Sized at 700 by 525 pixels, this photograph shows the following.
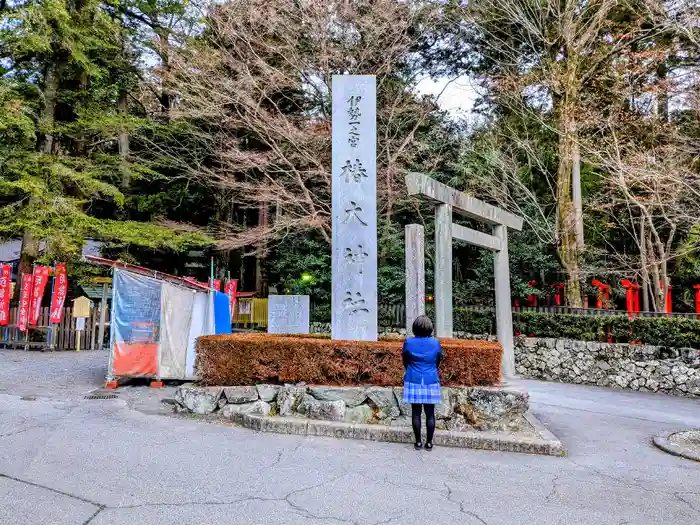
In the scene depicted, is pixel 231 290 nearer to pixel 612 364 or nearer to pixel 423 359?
pixel 612 364

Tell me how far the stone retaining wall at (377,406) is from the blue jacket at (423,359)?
113 centimetres

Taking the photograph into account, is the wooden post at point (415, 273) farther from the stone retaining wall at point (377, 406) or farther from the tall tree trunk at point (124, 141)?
the tall tree trunk at point (124, 141)

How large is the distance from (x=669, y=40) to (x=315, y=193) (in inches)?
491

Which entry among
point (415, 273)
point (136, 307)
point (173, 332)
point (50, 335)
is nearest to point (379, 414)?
point (415, 273)

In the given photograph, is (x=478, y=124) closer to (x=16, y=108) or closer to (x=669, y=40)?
(x=669, y=40)

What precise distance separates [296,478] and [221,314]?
5866 mm

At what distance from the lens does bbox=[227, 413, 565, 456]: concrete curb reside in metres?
5.48

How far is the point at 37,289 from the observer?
14523 mm

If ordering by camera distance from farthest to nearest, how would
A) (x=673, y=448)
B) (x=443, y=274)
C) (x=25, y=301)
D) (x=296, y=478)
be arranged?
(x=25, y=301) < (x=443, y=274) < (x=673, y=448) < (x=296, y=478)

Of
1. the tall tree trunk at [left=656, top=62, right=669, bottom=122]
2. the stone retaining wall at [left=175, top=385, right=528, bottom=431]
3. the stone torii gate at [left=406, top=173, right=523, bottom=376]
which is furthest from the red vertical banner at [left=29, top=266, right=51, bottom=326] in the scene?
the tall tree trunk at [left=656, top=62, right=669, bottom=122]

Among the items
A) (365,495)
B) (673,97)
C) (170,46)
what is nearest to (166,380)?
(365,495)

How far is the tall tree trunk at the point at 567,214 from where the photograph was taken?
14.1 metres

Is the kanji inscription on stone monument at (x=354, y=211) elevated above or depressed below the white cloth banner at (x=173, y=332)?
above

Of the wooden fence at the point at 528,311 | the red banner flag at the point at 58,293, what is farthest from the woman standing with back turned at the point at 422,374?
the red banner flag at the point at 58,293
